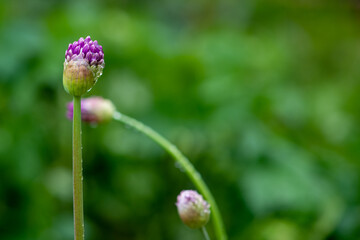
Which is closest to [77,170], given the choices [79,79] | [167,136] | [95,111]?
[79,79]

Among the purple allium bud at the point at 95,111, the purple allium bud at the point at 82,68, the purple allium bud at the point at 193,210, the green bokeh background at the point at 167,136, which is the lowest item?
the purple allium bud at the point at 193,210

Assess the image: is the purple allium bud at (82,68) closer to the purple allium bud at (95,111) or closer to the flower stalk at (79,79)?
the flower stalk at (79,79)

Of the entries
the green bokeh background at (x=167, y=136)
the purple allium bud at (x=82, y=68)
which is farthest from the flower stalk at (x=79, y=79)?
the green bokeh background at (x=167, y=136)

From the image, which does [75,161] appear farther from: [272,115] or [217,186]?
[272,115]

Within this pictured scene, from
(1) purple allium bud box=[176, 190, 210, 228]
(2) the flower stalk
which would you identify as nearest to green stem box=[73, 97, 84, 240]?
(2) the flower stalk

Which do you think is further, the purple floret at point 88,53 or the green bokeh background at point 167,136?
the green bokeh background at point 167,136

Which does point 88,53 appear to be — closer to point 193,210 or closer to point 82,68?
point 82,68

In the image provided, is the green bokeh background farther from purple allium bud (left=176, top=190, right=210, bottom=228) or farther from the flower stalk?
the flower stalk
